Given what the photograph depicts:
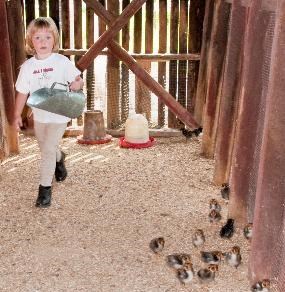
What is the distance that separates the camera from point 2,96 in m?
6.25

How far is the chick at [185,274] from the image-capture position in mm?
3592

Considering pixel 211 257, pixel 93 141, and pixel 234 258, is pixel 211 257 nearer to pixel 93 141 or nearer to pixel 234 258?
pixel 234 258

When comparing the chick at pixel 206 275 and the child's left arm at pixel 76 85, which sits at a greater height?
the child's left arm at pixel 76 85

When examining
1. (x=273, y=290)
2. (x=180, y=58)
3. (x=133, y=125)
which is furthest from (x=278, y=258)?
(x=180, y=58)

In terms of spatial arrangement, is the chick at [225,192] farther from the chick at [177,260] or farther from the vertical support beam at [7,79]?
the vertical support beam at [7,79]

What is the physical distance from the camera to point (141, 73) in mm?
6781

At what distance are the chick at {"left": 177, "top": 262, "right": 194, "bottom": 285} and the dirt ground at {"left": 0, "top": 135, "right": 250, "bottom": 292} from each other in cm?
4

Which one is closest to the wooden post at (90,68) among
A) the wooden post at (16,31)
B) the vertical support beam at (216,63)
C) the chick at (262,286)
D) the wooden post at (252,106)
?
Result: the wooden post at (16,31)

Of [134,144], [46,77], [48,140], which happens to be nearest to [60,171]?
[48,140]

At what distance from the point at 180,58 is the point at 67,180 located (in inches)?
92.6

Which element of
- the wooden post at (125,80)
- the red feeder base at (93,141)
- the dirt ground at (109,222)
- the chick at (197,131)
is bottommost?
the red feeder base at (93,141)

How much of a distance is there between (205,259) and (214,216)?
0.76 m

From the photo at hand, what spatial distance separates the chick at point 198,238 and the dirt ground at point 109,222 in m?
0.06

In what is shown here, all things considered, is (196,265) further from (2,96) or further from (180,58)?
(180,58)
